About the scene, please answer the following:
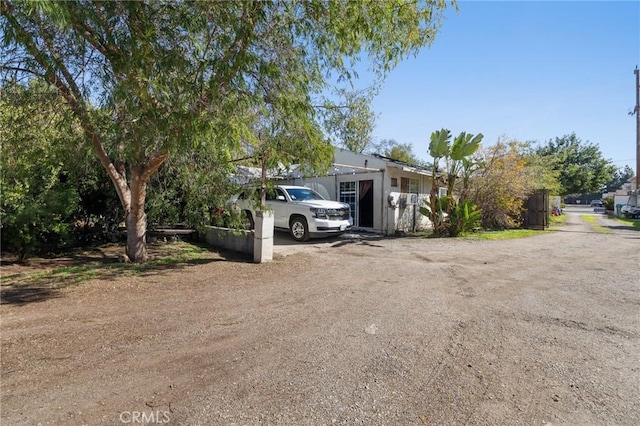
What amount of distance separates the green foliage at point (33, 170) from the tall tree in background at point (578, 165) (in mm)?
36716

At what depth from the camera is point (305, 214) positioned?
38.6 feet

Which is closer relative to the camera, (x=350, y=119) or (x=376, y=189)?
(x=350, y=119)

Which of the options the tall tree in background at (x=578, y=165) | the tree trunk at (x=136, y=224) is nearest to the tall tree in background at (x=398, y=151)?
the tall tree in background at (x=578, y=165)

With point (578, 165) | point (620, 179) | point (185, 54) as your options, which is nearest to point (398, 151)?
point (578, 165)

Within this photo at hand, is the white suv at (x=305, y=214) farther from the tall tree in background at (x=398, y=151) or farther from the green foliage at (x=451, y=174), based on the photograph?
the tall tree in background at (x=398, y=151)

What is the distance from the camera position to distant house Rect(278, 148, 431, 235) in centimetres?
1477

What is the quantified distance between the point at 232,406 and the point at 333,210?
9.42 metres

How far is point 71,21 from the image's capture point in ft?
12.9

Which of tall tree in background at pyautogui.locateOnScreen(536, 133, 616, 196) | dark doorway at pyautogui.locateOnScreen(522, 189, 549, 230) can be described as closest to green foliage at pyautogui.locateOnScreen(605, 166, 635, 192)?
tall tree in background at pyautogui.locateOnScreen(536, 133, 616, 196)

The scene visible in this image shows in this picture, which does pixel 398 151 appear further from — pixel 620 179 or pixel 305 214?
pixel 620 179

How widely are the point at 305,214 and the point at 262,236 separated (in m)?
3.70

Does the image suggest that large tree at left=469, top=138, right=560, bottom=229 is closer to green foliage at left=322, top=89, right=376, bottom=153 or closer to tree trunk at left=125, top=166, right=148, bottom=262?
green foliage at left=322, top=89, right=376, bottom=153

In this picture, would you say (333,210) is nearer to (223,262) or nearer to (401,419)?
(223,262)

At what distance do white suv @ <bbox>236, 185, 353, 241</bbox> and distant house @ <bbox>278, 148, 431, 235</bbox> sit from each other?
1622mm
